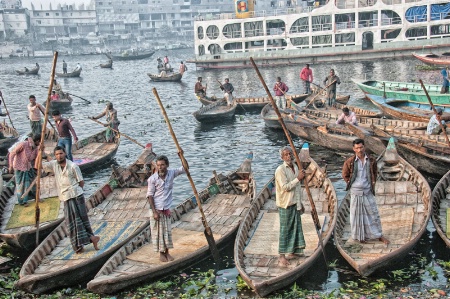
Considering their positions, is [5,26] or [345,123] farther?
[5,26]

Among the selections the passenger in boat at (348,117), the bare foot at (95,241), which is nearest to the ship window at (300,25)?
the passenger in boat at (348,117)

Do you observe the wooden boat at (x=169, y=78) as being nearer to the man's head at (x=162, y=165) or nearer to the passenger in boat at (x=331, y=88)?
the passenger in boat at (x=331, y=88)

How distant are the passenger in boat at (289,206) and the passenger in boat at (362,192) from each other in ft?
3.53

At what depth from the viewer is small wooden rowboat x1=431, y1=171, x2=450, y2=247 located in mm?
10016

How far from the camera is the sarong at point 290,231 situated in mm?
8984

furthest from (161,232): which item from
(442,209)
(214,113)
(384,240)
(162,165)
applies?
(214,113)

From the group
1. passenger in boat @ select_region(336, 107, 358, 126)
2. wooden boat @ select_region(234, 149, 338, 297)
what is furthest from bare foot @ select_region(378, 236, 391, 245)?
passenger in boat @ select_region(336, 107, 358, 126)

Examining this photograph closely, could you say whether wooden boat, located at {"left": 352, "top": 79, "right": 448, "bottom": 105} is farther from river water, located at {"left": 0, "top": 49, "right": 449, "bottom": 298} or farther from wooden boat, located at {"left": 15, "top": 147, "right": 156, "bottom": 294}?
wooden boat, located at {"left": 15, "top": 147, "right": 156, "bottom": 294}

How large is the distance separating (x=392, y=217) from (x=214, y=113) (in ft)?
47.1

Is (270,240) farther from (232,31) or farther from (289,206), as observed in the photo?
(232,31)

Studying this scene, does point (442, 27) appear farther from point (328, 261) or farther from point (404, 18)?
point (328, 261)

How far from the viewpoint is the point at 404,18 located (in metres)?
49.0

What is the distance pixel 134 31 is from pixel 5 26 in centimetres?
3961

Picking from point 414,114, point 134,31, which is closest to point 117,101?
point 414,114
